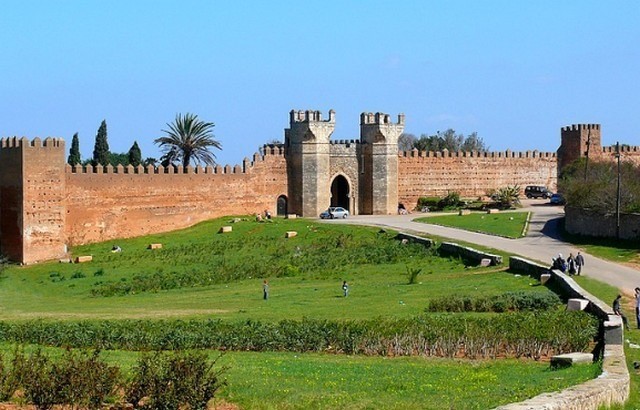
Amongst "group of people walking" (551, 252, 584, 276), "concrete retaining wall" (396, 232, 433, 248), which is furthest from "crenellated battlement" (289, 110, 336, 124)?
"group of people walking" (551, 252, 584, 276)

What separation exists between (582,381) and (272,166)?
4007cm

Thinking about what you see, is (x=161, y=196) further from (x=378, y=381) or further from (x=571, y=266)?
(x=378, y=381)

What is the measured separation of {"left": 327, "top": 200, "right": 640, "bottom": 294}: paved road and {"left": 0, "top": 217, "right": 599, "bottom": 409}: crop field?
2.22 m

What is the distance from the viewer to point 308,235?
46594 millimetres

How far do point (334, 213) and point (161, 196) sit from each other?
8.50m

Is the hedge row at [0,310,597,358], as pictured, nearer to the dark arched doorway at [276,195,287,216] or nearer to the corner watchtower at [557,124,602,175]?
the dark arched doorway at [276,195,287,216]

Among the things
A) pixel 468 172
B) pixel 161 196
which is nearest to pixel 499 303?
pixel 161 196

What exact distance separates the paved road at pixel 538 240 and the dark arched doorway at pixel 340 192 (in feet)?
7.52

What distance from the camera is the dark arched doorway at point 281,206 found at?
55.3 meters

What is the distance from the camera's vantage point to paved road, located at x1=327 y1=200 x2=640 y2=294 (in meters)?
32.1

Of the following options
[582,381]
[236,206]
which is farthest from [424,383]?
[236,206]

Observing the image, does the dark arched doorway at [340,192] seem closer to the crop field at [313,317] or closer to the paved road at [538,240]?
the paved road at [538,240]

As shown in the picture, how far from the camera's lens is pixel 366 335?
860 inches

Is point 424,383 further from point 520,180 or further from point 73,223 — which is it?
point 520,180
